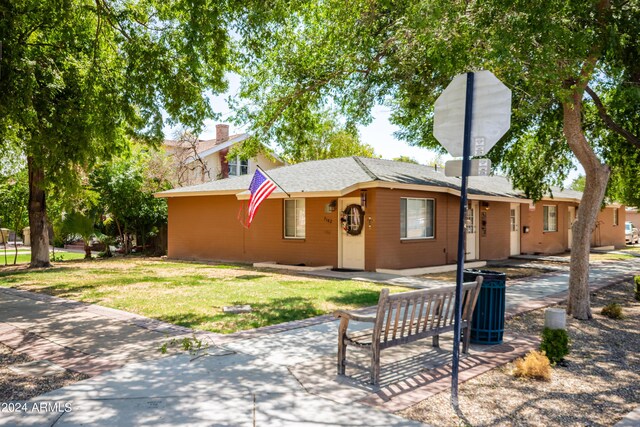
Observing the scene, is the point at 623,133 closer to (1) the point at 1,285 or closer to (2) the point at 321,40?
(2) the point at 321,40

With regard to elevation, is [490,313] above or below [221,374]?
above

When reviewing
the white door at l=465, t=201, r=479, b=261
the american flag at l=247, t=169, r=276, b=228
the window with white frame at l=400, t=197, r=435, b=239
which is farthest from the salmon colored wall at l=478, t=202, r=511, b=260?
the american flag at l=247, t=169, r=276, b=228

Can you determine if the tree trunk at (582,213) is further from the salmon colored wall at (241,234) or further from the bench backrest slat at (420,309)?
the salmon colored wall at (241,234)

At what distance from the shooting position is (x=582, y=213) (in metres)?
9.02

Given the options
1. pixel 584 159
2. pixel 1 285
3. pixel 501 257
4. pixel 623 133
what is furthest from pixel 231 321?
pixel 501 257

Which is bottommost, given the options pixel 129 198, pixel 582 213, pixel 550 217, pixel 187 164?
pixel 582 213

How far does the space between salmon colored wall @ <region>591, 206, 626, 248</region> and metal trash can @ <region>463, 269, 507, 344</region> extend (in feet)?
84.3

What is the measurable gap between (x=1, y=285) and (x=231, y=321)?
7.68m

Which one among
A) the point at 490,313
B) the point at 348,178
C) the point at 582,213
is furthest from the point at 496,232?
the point at 490,313

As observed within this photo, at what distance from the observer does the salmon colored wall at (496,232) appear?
2044cm

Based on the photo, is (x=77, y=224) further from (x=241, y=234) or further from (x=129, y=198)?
(x=241, y=234)

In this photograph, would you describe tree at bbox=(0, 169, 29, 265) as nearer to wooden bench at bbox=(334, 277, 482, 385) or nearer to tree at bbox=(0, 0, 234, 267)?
tree at bbox=(0, 0, 234, 267)

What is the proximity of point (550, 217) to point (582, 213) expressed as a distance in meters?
18.3

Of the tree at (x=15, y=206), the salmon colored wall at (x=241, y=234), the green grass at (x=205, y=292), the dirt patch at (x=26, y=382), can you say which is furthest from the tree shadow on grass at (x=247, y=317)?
the tree at (x=15, y=206)
